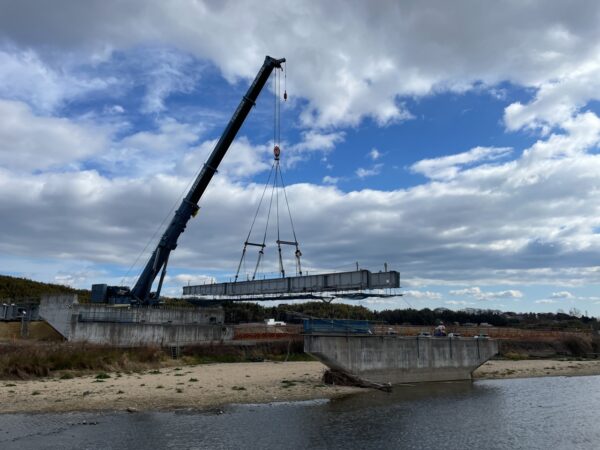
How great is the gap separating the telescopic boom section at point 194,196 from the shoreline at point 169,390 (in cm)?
1046

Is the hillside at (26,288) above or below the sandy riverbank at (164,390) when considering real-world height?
above


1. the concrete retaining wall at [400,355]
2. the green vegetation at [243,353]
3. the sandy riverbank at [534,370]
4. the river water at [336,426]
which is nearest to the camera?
the river water at [336,426]

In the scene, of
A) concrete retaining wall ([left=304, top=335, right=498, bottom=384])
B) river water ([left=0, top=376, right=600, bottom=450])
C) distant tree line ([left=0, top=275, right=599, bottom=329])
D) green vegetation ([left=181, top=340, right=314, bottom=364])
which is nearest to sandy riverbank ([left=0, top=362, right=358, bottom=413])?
river water ([left=0, top=376, right=600, bottom=450])

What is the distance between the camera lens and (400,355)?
36.0m

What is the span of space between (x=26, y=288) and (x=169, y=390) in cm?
6701

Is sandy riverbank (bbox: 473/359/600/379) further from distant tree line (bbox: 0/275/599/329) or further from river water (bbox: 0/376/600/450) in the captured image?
distant tree line (bbox: 0/275/599/329)

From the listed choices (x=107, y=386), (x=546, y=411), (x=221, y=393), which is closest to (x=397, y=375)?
(x=546, y=411)

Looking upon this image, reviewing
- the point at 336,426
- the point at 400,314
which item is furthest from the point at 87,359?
the point at 400,314

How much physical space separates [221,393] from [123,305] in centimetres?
2245

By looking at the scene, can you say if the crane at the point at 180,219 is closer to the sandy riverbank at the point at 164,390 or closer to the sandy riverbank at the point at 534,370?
the sandy riverbank at the point at 164,390

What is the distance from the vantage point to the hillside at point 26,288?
79062 mm

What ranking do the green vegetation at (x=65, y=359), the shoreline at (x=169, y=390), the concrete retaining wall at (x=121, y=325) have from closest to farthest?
1. the shoreline at (x=169, y=390)
2. the green vegetation at (x=65, y=359)
3. the concrete retaining wall at (x=121, y=325)

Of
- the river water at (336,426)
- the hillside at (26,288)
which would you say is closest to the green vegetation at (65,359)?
the river water at (336,426)

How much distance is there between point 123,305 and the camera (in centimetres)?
4675
